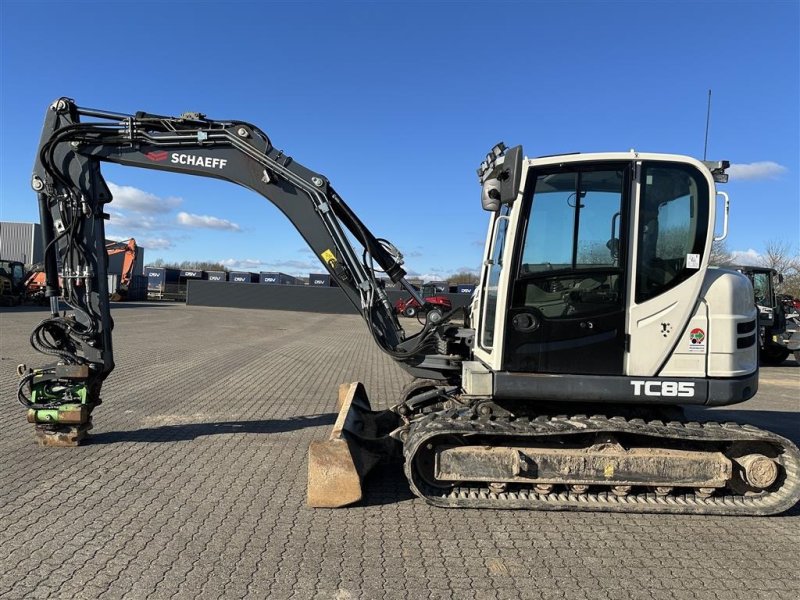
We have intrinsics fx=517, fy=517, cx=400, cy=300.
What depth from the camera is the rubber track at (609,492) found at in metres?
4.12

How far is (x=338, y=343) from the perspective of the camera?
1839 cm

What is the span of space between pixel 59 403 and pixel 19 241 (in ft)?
223

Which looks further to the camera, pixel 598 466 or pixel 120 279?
pixel 120 279

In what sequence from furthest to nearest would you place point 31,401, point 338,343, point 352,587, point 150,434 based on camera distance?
point 338,343, point 150,434, point 31,401, point 352,587

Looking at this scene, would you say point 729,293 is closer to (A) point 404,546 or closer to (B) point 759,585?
(B) point 759,585

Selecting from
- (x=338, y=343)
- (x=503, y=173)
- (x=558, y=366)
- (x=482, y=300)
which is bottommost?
(x=338, y=343)

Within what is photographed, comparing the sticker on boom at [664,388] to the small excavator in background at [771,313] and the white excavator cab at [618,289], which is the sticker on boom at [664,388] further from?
the small excavator in background at [771,313]

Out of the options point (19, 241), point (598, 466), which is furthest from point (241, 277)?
point (598, 466)

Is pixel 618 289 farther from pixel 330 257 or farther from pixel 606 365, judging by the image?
pixel 330 257

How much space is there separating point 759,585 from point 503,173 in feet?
11.2

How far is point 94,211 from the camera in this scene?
5.67m

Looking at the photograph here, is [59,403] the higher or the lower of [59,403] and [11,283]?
→ the lower

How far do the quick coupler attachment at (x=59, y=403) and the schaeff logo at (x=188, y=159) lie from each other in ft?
7.76

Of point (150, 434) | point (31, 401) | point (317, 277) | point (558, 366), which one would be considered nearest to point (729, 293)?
point (558, 366)
